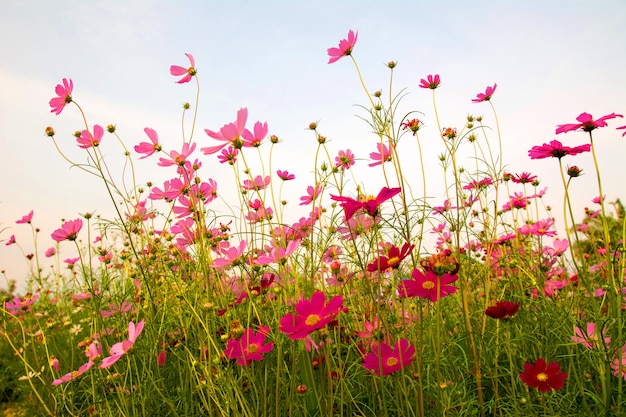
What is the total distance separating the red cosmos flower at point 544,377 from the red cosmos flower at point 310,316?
0.47 metres

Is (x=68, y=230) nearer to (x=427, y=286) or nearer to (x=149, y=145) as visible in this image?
(x=149, y=145)

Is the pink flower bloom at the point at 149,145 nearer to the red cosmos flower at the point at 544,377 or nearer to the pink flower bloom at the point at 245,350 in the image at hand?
the pink flower bloom at the point at 245,350

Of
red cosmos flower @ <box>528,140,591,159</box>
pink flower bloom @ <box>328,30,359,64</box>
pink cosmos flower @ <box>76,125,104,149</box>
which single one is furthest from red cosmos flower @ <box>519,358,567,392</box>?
pink cosmos flower @ <box>76,125,104,149</box>

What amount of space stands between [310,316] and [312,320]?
0.05 ft

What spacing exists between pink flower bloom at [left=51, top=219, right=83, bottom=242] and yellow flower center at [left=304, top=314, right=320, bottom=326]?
1003 mm

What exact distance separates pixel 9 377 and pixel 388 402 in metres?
2.16

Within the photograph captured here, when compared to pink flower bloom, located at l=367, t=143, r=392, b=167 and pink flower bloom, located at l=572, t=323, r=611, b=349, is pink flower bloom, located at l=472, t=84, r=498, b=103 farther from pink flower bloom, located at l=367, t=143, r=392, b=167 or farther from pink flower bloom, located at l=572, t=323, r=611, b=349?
pink flower bloom, located at l=572, t=323, r=611, b=349

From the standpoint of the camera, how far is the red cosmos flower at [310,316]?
802mm

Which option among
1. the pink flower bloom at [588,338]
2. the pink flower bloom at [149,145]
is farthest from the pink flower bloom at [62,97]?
the pink flower bloom at [588,338]

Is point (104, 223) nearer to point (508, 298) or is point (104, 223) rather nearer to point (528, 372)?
point (528, 372)

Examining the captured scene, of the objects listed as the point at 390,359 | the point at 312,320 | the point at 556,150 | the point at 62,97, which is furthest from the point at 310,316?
the point at 62,97

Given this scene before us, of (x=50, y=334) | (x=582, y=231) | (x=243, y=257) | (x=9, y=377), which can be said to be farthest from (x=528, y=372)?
(x=9, y=377)

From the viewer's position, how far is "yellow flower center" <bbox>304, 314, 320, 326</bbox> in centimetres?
83

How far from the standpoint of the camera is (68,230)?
148 cm
